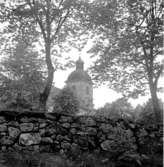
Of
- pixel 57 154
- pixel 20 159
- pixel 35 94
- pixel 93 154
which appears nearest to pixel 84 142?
pixel 93 154

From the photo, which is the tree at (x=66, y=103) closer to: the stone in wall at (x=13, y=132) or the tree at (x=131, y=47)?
the tree at (x=131, y=47)

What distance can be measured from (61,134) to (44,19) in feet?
27.7

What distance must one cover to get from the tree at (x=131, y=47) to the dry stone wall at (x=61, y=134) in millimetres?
6242

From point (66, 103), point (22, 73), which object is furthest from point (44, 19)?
point (66, 103)

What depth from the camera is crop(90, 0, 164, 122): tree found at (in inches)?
484

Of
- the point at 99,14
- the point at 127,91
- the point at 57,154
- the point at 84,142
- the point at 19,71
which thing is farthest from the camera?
the point at 127,91

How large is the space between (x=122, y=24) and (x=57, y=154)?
32.6 ft

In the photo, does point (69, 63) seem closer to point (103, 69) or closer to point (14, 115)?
point (103, 69)

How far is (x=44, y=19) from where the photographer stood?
12719mm

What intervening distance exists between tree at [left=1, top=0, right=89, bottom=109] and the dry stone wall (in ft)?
12.9

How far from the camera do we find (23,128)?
256 inches

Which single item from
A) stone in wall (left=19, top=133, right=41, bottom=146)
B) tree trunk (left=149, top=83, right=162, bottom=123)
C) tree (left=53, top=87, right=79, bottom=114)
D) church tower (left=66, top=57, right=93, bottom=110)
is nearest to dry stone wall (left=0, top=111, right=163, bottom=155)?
stone in wall (left=19, top=133, right=41, bottom=146)

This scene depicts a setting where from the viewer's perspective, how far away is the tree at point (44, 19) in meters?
11.5

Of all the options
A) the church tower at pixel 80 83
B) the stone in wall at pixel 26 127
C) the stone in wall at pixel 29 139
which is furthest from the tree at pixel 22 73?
the church tower at pixel 80 83
